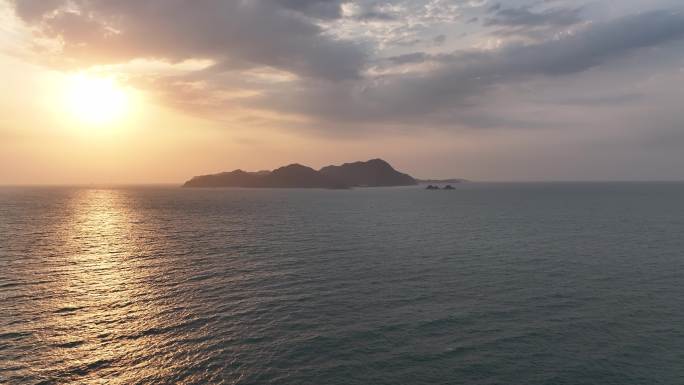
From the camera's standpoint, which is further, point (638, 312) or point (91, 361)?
point (638, 312)

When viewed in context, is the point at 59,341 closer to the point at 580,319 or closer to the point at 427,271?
the point at 427,271

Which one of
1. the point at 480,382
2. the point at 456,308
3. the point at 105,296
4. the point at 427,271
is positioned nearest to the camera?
the point at 480,382

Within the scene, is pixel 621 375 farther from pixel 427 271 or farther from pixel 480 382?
pixel 427 271

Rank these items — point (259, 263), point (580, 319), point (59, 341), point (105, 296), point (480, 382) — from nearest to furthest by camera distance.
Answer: point (480, 382)
point (59, 341)
point (580, 319)
point (105, 296)
point (259, 263)

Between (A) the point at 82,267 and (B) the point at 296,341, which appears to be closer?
(B) the point at 296,341

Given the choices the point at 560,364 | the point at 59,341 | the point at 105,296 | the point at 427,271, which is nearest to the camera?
the point at 560,364

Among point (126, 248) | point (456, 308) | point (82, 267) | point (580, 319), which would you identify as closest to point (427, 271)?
point (456, 308)

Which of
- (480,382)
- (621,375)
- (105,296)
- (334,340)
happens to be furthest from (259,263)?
(621,375)

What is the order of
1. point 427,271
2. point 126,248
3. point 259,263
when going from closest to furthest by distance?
point 427,271 → point 259,263 → point 126,248
